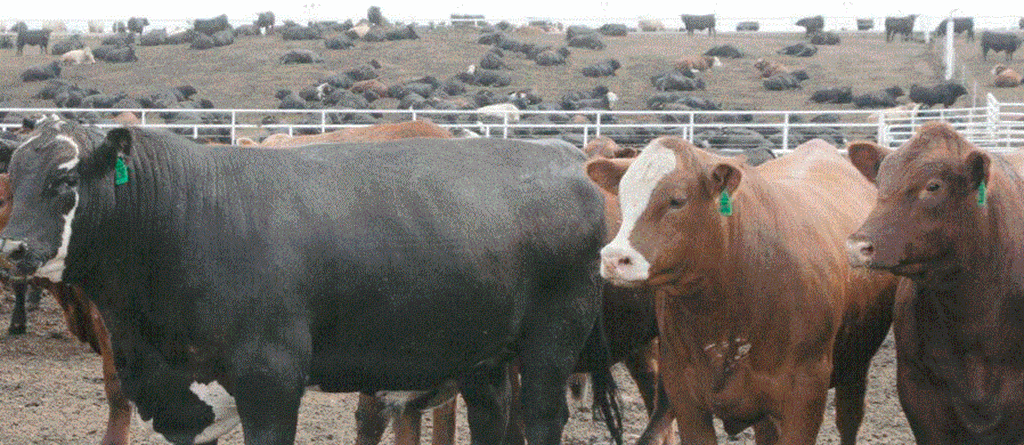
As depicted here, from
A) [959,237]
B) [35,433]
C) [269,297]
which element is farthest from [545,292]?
[35,433]

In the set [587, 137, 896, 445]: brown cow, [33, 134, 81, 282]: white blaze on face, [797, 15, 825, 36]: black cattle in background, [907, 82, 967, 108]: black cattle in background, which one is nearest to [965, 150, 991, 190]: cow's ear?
[587, 137, 896, 445]: brown cow

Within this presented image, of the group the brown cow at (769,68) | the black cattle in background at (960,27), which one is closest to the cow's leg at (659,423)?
the brown cow at (769,68)

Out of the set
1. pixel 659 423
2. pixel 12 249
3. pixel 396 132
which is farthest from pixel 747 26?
pixel 12 249

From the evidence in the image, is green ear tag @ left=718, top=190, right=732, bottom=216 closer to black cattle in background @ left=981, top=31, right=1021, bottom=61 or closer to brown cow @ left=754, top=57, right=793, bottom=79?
brown cow @ left=754, top=57, right=793, bottom=79

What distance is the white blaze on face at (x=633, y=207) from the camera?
5.24 m

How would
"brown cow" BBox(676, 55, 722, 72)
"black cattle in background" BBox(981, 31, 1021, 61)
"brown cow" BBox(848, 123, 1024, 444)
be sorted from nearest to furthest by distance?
1. "brown cow" BBox(848, 123, 1024, 444)
2. "brown cow" BBox(676, 55, 722, 72)
3. "black cattle in background" BBox(981, 31, 1021, 61)

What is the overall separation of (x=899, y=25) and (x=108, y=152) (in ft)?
175

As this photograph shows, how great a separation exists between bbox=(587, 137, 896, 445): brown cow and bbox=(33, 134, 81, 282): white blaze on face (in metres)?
1.89

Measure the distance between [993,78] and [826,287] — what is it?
42290mm

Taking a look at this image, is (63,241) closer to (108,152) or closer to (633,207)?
(108,152)

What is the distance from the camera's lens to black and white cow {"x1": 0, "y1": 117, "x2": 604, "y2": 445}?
16.9ft

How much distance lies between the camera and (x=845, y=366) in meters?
6.36

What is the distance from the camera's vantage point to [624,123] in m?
31.7

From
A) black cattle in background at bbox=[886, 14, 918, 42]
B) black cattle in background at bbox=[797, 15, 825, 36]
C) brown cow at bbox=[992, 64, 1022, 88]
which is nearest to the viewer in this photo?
brown cow at bbox=[992, 64, 1022, 88]
